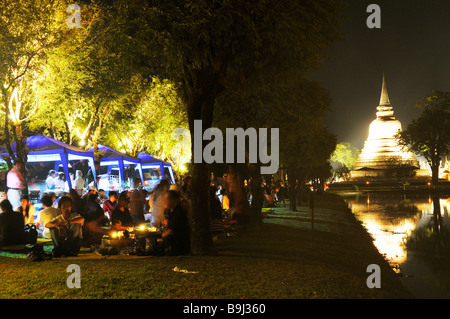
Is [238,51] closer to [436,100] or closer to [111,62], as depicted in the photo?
[111,62]

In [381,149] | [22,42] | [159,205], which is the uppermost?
[381,149]

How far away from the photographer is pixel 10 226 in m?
12.1

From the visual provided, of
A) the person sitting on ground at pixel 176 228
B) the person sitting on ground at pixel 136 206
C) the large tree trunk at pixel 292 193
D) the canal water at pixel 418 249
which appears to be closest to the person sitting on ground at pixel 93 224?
the person sitting on ground at pixel 136 206

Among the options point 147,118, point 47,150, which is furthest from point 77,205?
point 147,118

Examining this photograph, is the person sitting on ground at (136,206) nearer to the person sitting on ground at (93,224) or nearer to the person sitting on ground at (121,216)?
the person sitting on ground at (121,216)

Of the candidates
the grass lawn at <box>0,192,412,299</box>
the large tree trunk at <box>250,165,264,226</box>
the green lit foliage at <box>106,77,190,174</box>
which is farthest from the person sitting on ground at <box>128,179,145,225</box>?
the green lit foliage at <box>106,77,190,174</box>

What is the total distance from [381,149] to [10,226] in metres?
113

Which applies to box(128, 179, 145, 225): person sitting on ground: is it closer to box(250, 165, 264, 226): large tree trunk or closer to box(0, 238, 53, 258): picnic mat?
box(0, 238, 53, 258): picnic mat

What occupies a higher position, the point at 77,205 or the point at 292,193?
the point at 77,205

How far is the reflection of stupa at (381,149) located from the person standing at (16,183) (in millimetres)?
89161

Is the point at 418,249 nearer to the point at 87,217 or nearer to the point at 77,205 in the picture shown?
the point at 87,217

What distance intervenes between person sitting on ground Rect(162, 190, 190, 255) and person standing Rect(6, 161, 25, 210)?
6.97 metres

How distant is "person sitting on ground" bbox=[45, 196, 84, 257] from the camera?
11.4m
